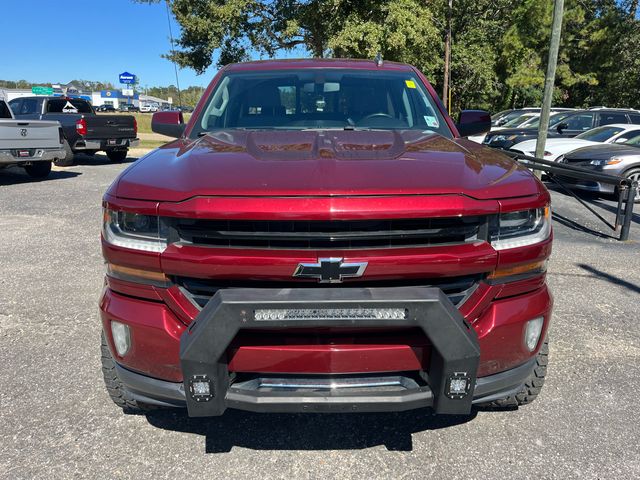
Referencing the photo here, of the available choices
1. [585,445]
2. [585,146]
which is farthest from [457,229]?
[585,146]

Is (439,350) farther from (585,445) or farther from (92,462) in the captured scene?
(92,462)

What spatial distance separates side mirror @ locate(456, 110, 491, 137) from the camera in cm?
362

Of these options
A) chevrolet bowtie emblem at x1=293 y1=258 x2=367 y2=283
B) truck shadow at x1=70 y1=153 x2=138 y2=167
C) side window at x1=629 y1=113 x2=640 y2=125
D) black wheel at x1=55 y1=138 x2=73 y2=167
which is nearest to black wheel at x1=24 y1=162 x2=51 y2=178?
black wheel at x1=55 y1=138 x2=73 y2=167

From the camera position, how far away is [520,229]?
2098 mm

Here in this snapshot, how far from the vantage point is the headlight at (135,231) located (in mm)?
1991

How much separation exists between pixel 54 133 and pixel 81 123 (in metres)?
2.92

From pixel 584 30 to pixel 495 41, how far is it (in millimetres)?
5173

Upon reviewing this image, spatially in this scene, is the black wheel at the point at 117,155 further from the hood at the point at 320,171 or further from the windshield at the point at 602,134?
the hood at the point at 320,171

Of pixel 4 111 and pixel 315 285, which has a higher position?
pixel 4 111

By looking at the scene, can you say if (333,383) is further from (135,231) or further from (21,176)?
(21,176)

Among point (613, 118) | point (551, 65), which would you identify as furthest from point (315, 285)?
point (613, 118)

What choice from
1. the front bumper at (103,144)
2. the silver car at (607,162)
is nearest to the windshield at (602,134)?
the silver car at (607,162)

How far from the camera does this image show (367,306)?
1.82 meters

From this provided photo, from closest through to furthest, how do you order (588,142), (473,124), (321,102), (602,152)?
(321,102), (473,124), (602,152), (588,142)
